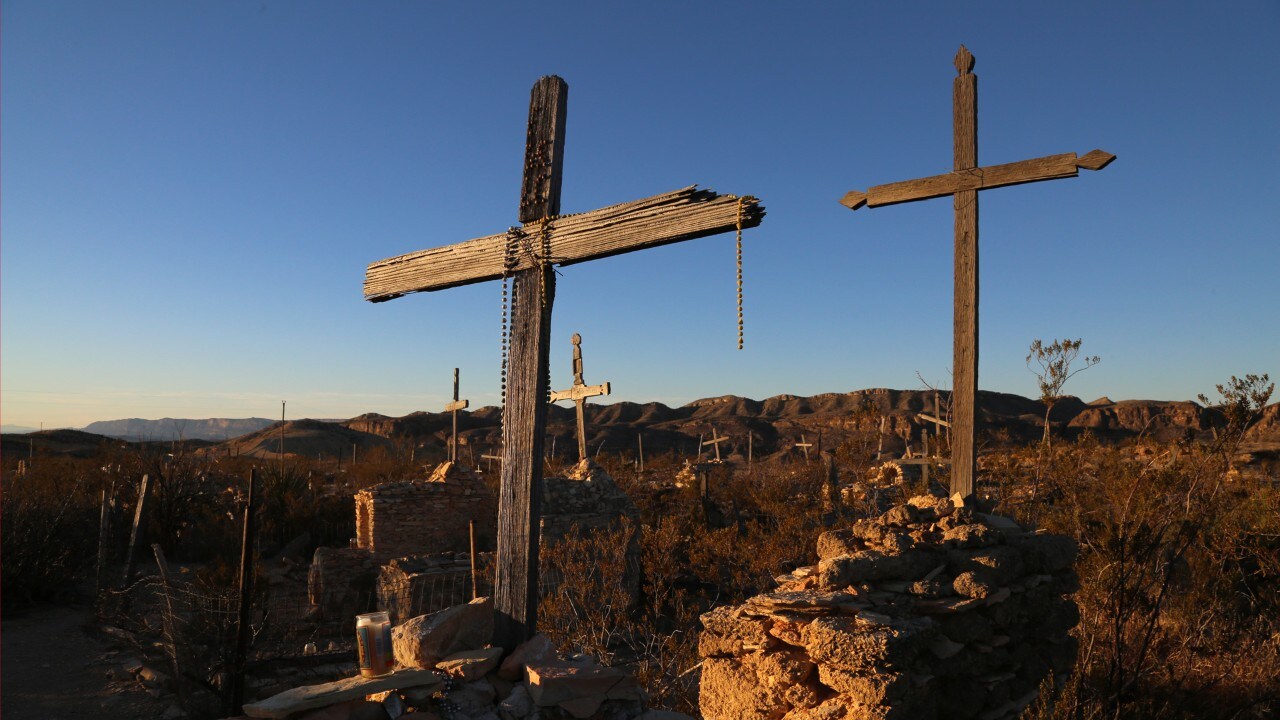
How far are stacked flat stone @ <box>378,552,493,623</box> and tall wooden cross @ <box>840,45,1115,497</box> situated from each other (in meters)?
6.29

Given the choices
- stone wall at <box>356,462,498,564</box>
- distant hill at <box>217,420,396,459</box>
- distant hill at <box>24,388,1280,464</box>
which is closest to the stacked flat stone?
stone wall at <box>356,462,498,564</box>

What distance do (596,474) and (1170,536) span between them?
8094mm

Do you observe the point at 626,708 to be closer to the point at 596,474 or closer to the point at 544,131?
the point at 544,131

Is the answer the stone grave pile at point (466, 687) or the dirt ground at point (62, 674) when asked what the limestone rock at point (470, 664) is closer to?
the stone grave pile at point (466, 687)

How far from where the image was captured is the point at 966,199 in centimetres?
534

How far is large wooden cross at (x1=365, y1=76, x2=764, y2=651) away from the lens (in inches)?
145

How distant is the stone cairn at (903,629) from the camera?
366 cm

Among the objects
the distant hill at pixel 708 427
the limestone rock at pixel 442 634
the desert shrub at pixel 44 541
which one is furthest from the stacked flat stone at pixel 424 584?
the distant hill at pixel 708 427

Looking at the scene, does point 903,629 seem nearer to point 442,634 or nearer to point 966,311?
point 442,634

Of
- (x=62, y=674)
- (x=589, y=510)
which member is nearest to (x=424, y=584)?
(x=589, y=510)

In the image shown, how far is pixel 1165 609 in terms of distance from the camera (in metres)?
7.39

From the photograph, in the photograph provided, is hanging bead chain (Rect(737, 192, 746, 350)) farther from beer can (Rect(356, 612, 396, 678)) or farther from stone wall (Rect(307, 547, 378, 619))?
stone wall (Rect(307, 547, 378, 619))

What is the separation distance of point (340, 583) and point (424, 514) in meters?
1.76

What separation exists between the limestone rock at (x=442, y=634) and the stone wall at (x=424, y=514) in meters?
9.32
